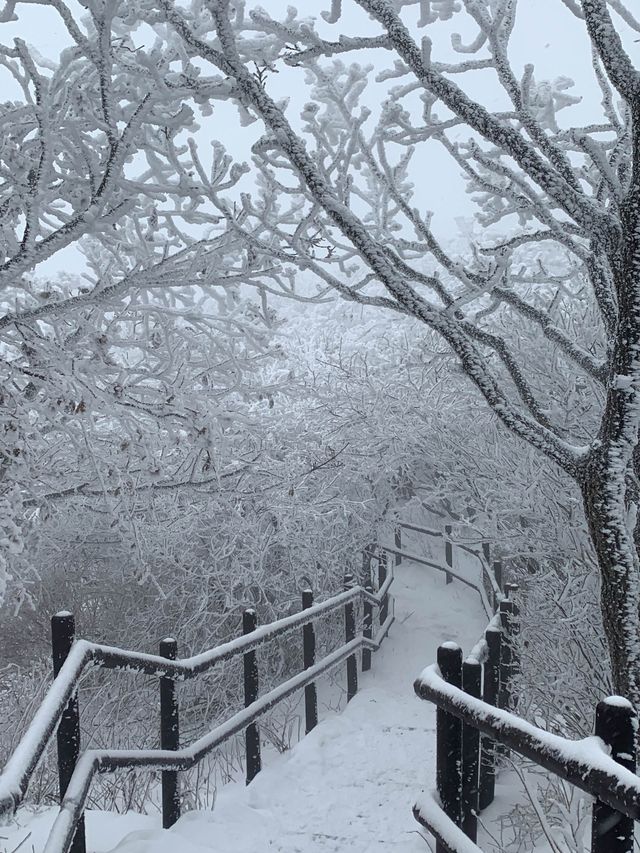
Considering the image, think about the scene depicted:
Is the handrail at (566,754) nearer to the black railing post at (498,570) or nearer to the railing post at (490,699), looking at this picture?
the railing post at (490,699)

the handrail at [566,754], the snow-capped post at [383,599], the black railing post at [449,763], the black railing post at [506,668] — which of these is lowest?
the snow-capped post at [383,599]

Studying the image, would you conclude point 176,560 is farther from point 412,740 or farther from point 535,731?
point 535,731

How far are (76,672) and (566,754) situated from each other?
6.00ft

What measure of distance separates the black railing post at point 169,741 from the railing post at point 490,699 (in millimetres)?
1669

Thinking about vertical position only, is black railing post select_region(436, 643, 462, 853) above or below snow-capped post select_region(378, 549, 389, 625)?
above

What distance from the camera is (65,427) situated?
4520 mm

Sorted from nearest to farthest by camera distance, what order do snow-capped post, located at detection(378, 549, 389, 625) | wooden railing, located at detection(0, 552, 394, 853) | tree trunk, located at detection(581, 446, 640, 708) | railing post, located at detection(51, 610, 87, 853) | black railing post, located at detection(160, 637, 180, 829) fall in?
A: wooden railing, located at detection(0, 552, 394, 853), railing post, located at detection(51, 610, 87, 853), tree trunk, located at detection(581, 446, 640, 708), black railing post, located at detection(160, 637, 180, 829), snow-capped post, located at detection(378, 549, 389, 625)

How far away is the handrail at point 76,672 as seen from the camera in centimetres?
188

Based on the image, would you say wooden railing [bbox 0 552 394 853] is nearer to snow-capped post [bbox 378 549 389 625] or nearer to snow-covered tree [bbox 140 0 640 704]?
snow-covered tree [bbox 140 0 640 704]

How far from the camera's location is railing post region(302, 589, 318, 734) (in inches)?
237

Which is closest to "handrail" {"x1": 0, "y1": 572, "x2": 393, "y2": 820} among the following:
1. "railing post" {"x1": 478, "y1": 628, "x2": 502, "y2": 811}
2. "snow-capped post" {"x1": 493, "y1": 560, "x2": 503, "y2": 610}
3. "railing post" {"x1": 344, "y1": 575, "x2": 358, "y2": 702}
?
→ "railing post" {"x1": 478, "y1": 628, "x2": 502, "y2": 811}

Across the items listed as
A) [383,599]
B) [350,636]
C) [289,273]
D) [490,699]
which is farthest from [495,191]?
[383,599]

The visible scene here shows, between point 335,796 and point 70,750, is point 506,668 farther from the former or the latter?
point 70,750

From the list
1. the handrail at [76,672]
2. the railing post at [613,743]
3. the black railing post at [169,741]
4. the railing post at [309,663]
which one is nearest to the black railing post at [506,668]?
the handrail at [76,672]
